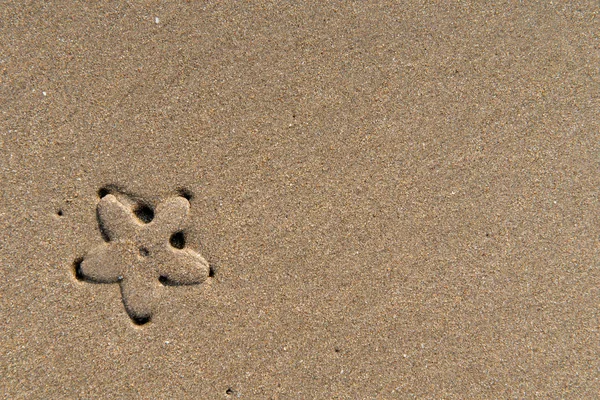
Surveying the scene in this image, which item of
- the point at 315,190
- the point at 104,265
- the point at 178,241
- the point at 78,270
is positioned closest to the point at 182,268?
the point at 178,241

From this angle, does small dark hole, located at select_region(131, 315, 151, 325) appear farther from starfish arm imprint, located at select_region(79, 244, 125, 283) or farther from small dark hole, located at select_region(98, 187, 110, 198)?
small dark hole, located at select_region(98, 187, 110, 198)

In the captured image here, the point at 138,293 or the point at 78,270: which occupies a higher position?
the point at 78,270

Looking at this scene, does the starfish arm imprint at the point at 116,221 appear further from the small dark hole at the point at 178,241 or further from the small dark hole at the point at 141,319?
the small dark hole at the point at 141,319

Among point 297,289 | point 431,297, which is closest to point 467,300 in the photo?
point 431,297

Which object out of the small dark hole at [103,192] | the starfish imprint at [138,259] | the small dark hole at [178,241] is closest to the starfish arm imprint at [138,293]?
the starfish imprint at [138,259]

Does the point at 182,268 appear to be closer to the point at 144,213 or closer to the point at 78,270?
the point at 144,213

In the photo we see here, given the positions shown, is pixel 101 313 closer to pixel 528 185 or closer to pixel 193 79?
pixel 193 79
